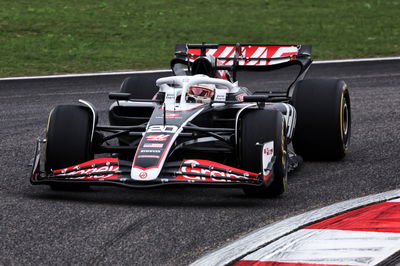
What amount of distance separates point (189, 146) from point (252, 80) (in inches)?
309

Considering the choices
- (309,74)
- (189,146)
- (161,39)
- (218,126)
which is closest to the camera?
(189,146)

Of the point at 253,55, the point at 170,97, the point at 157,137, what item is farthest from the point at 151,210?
the point at 253,55

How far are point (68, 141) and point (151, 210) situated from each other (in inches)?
43.5

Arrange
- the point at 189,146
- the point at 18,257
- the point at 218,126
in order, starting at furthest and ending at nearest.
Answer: the point at 218,126 < the point at 189,146 < the point at 18,257

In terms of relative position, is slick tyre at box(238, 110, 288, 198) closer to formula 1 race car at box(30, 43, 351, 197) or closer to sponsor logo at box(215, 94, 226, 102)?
formula 1 race car at box(30, 43, 351, 197)

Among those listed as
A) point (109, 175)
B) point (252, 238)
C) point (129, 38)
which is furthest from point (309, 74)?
point (252, 238)

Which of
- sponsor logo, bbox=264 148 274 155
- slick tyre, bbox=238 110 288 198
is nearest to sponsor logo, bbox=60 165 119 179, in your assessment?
slick tyre, bbox=238 110 288 198

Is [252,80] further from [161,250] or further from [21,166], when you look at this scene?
[161,250]

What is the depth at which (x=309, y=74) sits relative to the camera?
1575 centimetres

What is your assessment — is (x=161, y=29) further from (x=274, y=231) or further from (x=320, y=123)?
(x=274, y=231)

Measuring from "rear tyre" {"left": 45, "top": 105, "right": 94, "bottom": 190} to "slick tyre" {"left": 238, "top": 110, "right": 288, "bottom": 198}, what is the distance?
1202 millimetres

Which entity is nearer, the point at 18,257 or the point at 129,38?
the point at 18,257

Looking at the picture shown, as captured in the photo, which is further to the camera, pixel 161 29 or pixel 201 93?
pixel 161 29

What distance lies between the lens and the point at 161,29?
70.8 feet
